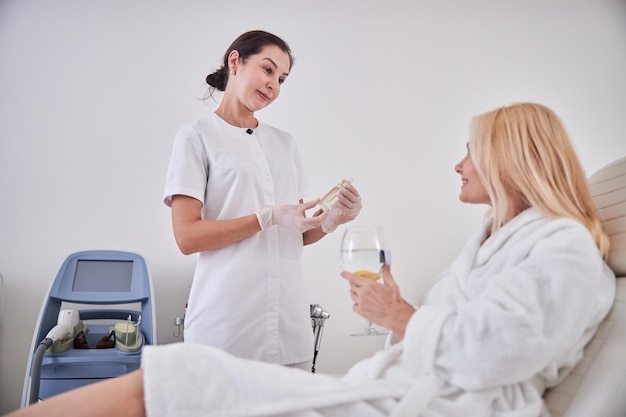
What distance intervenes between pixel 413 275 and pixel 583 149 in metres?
1.13

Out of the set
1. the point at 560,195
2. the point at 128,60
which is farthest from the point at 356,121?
the point at 560,195

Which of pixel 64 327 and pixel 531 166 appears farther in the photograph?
pixel 64 327

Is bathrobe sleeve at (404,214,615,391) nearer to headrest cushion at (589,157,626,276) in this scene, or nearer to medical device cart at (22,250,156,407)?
headrest cushion at (589,157,626,276)

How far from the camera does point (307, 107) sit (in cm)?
261

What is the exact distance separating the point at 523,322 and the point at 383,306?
0.78 ft

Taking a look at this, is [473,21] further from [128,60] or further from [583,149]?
[128,60]

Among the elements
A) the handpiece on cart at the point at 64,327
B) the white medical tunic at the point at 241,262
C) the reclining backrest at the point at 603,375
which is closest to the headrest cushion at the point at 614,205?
the reclining backrest at the point at 603,375

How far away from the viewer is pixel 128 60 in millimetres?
2447

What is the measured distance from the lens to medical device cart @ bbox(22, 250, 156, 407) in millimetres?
1911

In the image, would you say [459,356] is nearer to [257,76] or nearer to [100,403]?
[100,403]

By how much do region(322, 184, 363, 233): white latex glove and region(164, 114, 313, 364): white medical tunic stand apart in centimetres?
11

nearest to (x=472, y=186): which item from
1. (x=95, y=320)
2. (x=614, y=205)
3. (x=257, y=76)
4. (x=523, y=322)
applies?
(x=614, y=205)

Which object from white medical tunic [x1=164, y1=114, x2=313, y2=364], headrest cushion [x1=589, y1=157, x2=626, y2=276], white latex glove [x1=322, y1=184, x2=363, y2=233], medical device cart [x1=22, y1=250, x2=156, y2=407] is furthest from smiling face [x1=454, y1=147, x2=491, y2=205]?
medical device cart [x1=22, y1=250, x2=156, y2=407]

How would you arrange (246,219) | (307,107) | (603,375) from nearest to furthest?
(603,375) < (246,219) < (307,107)
